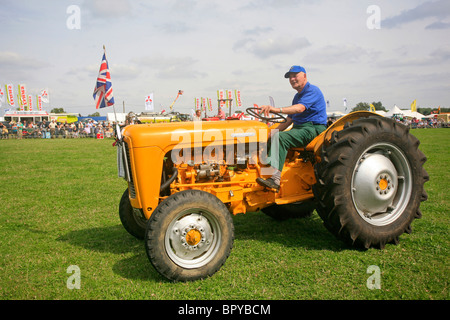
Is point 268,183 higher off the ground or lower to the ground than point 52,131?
higher

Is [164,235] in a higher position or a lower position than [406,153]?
lower

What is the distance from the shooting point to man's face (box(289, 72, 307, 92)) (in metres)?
4.72

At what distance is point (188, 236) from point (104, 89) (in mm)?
3227

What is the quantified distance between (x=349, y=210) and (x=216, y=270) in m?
1.66

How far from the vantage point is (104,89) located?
561 cm

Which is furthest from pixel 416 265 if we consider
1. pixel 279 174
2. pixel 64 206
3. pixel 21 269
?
pixel 64 206

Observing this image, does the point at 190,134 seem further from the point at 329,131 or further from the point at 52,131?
the point at 52,131

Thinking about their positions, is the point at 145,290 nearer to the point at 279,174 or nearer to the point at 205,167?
the point at 205,167

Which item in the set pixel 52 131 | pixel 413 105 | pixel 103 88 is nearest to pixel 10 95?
pixel 52 131

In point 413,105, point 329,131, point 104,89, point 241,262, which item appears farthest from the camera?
point 413,105

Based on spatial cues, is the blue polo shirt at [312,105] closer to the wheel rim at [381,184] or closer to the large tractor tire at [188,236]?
the wheel rim at [381,184]

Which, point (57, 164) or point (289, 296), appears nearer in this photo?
point (289, 296)

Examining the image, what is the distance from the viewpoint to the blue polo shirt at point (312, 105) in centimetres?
457

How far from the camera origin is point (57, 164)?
12.6 meters
